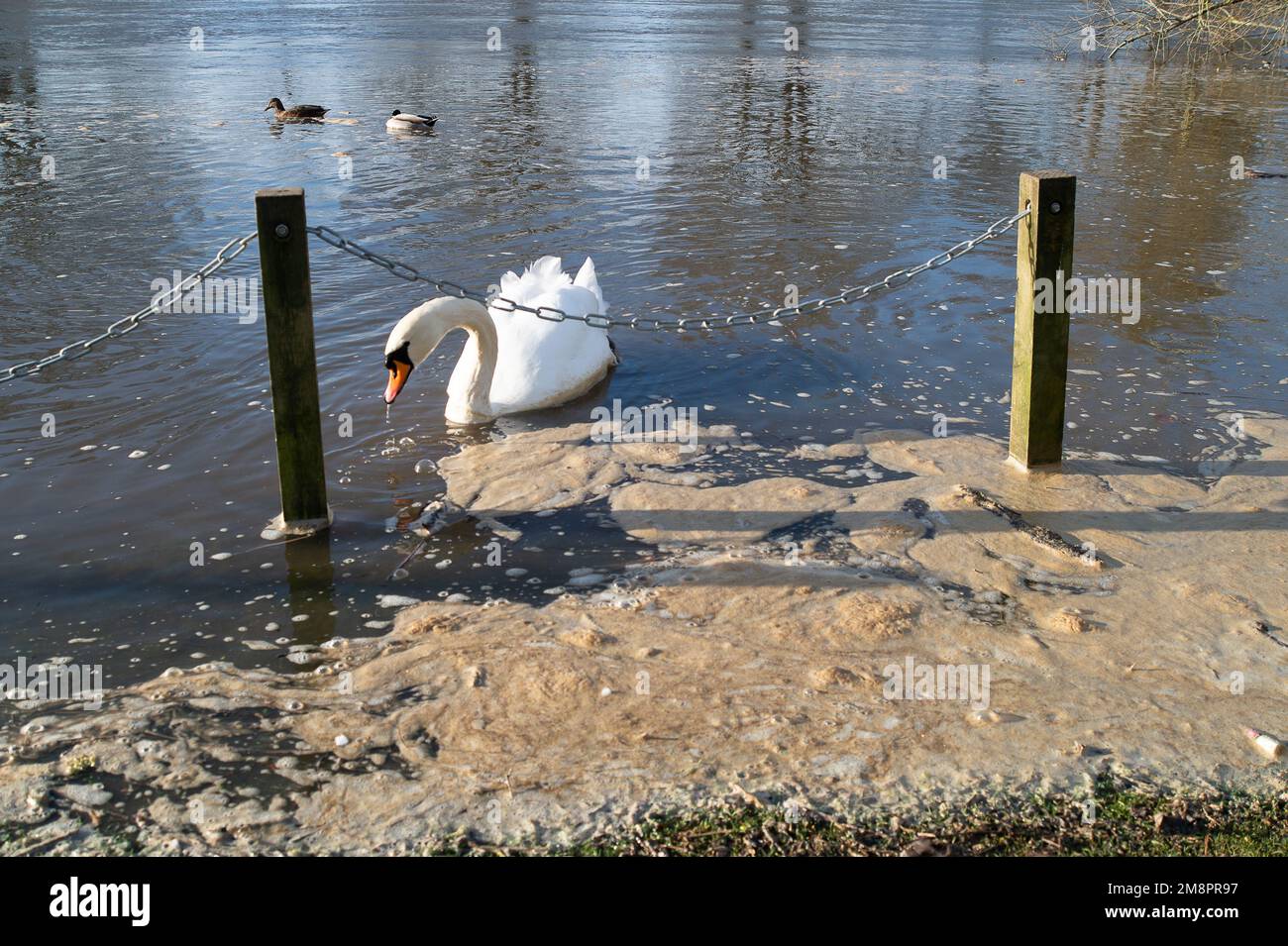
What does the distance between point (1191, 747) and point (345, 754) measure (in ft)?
9.11

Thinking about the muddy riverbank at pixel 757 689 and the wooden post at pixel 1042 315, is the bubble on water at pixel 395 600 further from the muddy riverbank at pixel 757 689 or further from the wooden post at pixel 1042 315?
the wooden post at pixel 1042 315

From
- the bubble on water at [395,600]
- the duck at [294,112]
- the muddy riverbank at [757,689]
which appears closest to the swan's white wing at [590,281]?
the muddy riverbank at [757,689]

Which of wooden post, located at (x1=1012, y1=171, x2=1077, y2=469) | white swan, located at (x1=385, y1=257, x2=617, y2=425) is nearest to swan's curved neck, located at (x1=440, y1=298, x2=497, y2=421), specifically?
white swan, located at (x1=385, y1=257, x2=617, y2=425)

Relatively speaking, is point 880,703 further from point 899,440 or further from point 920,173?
point 920,173

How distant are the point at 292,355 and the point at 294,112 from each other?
1324 centimetres

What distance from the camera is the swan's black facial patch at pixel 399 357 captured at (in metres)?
7.11

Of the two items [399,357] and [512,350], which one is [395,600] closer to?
[399,357]

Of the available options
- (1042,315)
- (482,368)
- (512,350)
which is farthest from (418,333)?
(1042,315)

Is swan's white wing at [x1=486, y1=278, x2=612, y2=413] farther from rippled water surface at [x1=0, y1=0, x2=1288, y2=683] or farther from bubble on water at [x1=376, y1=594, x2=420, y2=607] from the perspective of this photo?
bubble on water at [x1=376, y1=594, x2=420, y2=607]

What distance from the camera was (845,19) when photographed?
3466 centimetres

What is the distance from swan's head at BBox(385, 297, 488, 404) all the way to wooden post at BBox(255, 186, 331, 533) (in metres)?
1.08

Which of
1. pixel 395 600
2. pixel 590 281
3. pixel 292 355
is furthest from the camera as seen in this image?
pixel 590 281

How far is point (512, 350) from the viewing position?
804 centimetres

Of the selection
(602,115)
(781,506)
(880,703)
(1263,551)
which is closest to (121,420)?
(781,506)
